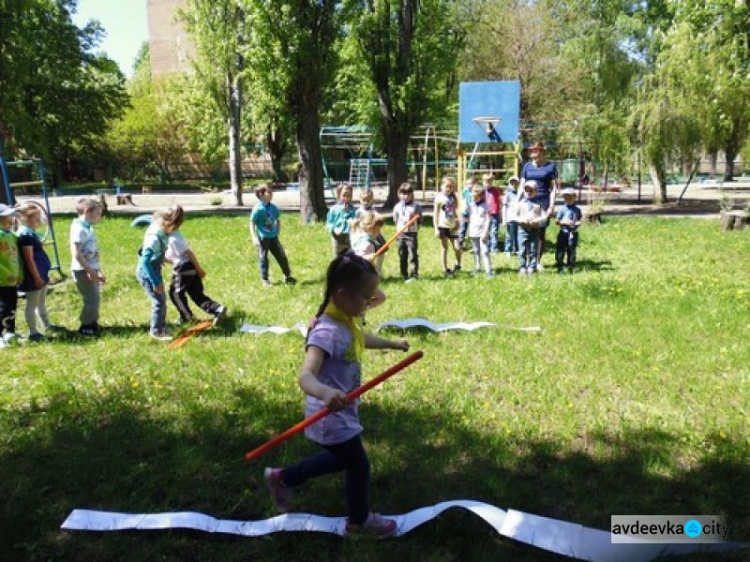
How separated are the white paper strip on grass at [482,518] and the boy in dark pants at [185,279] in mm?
3838

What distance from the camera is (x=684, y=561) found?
299cm

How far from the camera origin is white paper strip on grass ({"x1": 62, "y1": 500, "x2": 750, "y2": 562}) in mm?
3055

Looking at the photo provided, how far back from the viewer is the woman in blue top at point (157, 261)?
6.63 meters

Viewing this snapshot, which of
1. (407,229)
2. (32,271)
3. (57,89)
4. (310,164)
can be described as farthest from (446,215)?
(57,89)

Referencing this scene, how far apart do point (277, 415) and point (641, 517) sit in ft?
8.52

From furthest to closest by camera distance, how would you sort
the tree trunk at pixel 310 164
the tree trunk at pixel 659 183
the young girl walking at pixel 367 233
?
the tree trunk at pixel 659 183 → the tree trunk at pixel 310 164 → the young girl walking at pixel 367 233

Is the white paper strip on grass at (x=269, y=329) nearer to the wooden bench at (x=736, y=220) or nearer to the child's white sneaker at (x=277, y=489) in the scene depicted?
the child's white sneaker at (x=277, y=489)

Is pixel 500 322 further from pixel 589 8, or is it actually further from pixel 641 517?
pixel 589 8

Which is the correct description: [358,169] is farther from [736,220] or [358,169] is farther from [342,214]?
[342,214]

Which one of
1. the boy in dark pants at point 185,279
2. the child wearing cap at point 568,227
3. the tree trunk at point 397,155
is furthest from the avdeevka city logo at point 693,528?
the tree trunk at point 397,155

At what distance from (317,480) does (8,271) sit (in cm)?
463

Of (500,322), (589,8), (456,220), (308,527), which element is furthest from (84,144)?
(308,527)

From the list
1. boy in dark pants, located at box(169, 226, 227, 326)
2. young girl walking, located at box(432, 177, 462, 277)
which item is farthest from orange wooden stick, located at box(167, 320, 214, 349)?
young girl walking, located at box(432, 177, 462, 277)

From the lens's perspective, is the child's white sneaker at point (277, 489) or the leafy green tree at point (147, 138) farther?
the leafy green tree at point (147, 138)
